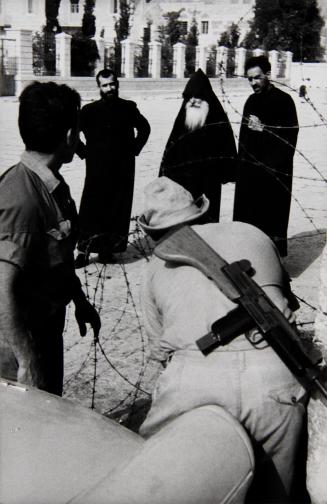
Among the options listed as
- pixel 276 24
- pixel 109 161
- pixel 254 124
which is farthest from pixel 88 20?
pixel 254 124

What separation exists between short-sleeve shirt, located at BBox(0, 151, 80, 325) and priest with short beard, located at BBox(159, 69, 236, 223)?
4208 mm

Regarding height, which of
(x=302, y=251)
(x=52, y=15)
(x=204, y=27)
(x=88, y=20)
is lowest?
(x=302, y=251)

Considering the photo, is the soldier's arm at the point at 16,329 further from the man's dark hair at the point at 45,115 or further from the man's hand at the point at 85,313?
the man's hand at the point at 85,313

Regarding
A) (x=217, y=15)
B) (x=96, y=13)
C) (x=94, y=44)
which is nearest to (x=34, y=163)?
(x=94, y=44)

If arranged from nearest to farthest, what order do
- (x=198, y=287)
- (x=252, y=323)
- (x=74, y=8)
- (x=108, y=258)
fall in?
1. (x=252, y=323)
2. (x=198, y=287)
3. (x=108, y=258)
4. (x=74, y=8)

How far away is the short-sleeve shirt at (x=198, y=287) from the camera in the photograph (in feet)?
8.08

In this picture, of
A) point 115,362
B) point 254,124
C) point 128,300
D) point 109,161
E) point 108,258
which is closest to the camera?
point 115,362

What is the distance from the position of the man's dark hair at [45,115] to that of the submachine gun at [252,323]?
80 cm

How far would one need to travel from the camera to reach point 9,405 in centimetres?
251

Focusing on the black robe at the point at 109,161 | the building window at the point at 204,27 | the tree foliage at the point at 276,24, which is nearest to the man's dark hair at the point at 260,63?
the black robe at the point at 109,161

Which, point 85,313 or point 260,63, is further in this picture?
point 260,63

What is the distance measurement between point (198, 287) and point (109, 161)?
5.17 m

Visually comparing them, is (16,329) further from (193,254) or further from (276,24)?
(276,24)

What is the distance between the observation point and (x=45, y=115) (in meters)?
2.78
